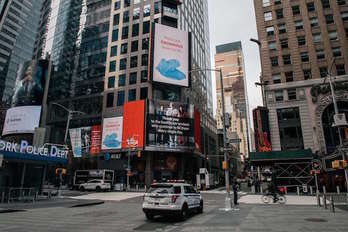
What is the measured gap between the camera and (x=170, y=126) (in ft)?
170

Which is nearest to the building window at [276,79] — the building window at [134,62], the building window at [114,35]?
the building window at [134,62]

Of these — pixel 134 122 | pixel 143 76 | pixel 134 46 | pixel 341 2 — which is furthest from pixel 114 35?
pixel 341 2

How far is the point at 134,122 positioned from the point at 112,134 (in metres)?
6.65

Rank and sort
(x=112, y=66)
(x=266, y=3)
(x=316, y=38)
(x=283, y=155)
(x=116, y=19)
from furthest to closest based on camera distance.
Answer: (x=116, y=19), (x=112, y=66), (x=266, y=3), (x=316, y=38), (x=283, y=155)

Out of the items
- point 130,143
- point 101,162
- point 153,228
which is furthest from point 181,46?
point 153,228

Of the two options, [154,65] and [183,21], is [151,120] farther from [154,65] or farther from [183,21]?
[183,21]

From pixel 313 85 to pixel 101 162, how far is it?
45908mm

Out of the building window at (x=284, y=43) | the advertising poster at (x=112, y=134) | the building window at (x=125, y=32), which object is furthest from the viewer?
the building window at (x=125, y=32)

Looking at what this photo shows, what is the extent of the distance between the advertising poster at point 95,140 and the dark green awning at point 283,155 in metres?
35.3

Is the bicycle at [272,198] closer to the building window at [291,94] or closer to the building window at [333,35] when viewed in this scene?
the building window at [291,94]

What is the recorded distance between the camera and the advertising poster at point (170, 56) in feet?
177

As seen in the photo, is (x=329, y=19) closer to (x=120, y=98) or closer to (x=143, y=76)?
(x=143, y=76)

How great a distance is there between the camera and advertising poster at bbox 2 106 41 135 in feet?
210

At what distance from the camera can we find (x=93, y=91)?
63781mm
